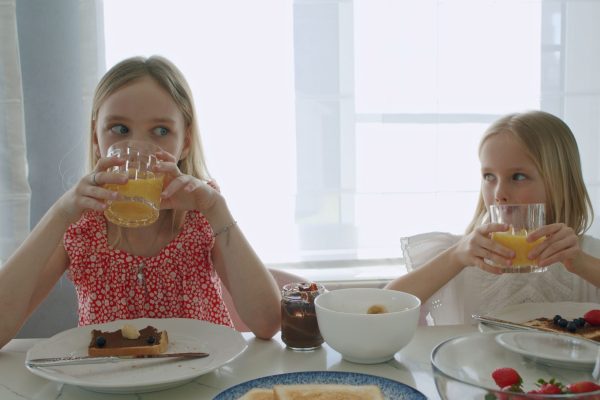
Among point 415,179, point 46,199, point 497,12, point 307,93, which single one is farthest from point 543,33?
point 46,199

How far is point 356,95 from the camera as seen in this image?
2.30 metres

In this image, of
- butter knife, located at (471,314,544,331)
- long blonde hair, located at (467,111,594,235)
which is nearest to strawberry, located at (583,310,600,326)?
butter knife, located at (471,314,544,331)

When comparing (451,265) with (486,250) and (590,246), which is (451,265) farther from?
(590,246)

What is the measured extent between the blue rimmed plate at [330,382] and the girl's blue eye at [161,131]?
74 cm

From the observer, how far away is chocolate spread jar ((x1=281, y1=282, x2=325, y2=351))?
1108mm

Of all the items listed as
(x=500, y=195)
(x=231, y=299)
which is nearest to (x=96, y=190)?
(x=231, y=299)

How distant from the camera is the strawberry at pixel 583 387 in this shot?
629mm

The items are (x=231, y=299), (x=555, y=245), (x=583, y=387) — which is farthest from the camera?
(x=231, y=299)

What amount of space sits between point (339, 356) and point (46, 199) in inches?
62.8

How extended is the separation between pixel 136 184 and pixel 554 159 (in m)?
1.13

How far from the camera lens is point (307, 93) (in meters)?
2.28

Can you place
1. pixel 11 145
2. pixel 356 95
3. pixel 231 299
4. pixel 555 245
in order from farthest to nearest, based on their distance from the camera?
pixel 356 95 → pixel 11 145 → pixel 231 299 → pixel 555 245

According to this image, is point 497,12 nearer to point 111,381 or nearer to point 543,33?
point 543,33

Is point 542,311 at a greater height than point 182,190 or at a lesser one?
lesser
